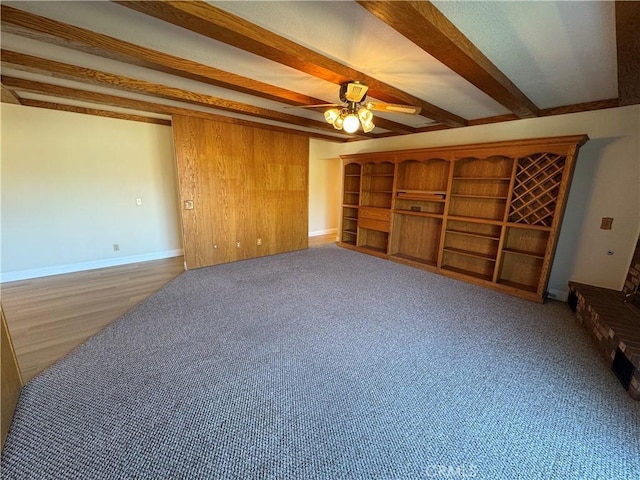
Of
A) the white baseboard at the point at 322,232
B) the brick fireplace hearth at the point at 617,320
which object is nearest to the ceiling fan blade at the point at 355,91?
the brick fireplace hearth at the point at 617,320

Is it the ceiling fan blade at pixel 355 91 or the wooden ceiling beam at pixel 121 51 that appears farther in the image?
the ceiling fan blade at pixel 355 91

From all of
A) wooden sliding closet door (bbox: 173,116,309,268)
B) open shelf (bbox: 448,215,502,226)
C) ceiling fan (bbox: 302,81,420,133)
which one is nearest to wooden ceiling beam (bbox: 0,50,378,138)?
wooden sliding closet door (bbox: 173,116,309,268)

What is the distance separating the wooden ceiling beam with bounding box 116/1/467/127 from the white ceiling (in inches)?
1.8

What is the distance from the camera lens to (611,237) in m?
2.89

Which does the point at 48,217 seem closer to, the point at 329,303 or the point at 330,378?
Answer: the point at 329,303

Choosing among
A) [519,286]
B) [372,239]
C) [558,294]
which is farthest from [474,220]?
[372,239]

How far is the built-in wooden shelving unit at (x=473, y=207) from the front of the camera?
3160 mm

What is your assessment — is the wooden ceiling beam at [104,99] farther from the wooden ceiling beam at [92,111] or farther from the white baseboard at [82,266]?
the white baseboard at [82,266]

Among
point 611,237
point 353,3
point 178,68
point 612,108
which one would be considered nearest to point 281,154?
point 178,68

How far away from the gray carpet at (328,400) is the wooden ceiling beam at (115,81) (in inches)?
95.5

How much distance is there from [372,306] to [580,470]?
1.91m

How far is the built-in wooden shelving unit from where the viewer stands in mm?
3160

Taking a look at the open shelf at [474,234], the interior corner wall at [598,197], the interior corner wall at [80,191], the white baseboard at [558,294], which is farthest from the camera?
the open shelf at [474,234]

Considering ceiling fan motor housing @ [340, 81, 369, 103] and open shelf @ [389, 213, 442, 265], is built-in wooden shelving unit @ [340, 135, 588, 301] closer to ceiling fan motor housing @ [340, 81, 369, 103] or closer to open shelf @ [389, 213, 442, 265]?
open shelf @ [389, 213, 442, 265]
